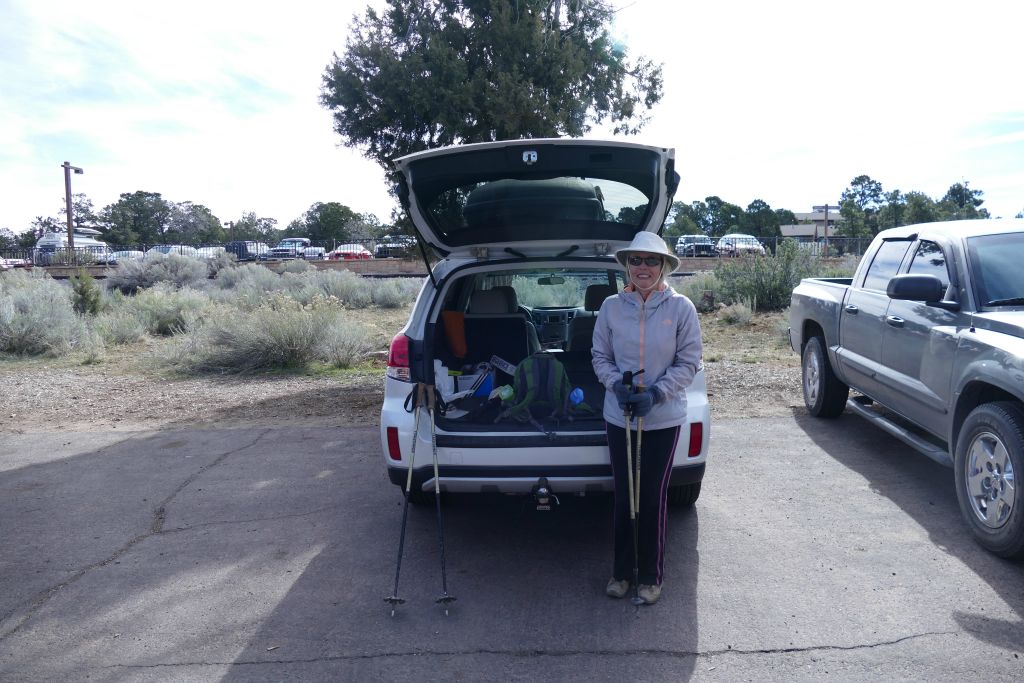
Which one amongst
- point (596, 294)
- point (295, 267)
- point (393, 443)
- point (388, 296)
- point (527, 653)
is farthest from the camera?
point (295, 267)

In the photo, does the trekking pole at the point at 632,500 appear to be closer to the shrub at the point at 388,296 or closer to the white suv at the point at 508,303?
the white suv at the point at 508,303

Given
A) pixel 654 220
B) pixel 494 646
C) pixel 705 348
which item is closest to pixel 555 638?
pixel 494 646

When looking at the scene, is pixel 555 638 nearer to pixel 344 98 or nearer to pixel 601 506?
pixel 601 506

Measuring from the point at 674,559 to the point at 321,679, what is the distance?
80.1 inches

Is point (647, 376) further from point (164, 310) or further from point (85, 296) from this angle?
point (85, 296)

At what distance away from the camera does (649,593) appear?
3801mm

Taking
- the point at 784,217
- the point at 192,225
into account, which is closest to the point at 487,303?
the point at 192,225

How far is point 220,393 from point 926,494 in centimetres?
777

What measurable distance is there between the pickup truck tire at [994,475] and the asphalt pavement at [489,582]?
6.1 inches

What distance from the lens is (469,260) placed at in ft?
16.2

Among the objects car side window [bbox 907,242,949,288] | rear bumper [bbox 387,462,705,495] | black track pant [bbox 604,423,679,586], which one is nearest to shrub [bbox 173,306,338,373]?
rear bumper [bbox 387,462,705,495]

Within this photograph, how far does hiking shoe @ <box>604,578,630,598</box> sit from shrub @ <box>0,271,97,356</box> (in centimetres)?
1183

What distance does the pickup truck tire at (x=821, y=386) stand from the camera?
7156mm

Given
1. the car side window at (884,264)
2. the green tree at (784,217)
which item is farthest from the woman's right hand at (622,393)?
the green tree at (784,217)
